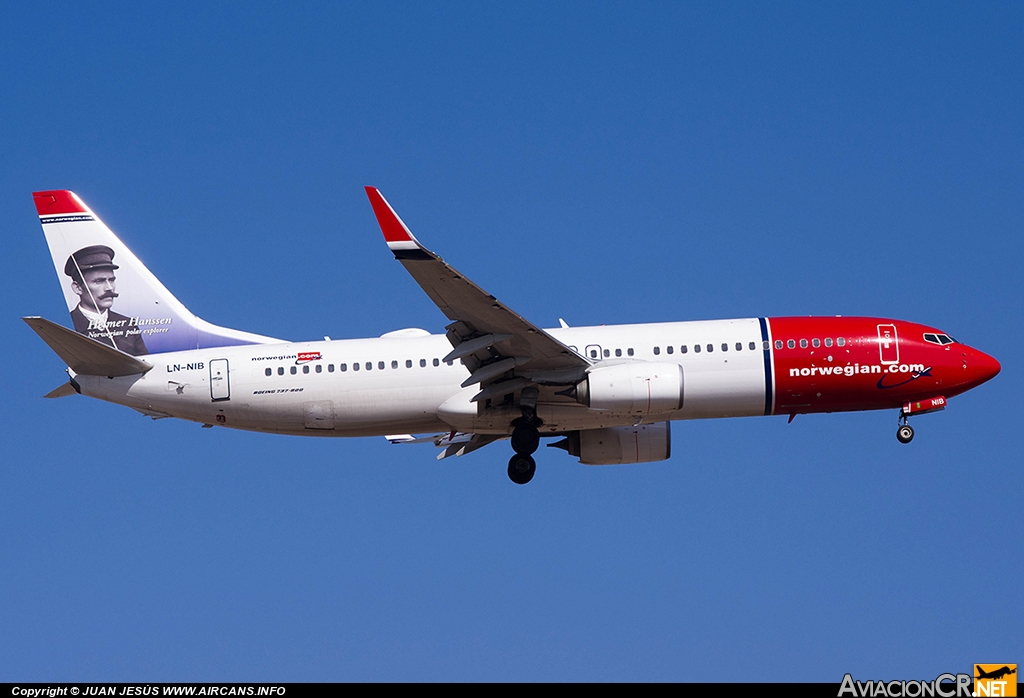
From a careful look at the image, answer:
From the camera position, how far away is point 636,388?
123 ft

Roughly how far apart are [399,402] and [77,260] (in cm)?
1110

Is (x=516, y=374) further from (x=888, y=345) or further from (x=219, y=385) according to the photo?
(x=888, y=345)

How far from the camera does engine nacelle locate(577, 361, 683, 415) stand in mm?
Answer: 37594

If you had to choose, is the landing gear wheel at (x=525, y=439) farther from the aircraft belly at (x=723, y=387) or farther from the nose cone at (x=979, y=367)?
the nose cone at (x=979, y=367)

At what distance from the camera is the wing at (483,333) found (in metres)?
33.5

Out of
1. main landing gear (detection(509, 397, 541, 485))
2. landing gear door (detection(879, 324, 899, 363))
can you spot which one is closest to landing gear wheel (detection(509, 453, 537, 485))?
main landing gear (detection(509, 397, 541, 485))

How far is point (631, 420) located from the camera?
3919 cm

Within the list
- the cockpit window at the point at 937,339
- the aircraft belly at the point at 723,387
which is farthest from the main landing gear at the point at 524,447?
the cockpit window at the point at 937,339

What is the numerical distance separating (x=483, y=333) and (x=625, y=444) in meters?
7.36

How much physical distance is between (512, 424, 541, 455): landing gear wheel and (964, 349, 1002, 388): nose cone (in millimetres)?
12937

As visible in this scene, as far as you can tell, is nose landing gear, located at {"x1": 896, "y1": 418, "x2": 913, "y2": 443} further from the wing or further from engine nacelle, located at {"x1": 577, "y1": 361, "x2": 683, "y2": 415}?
the wing

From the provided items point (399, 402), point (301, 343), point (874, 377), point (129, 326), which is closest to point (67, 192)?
point (129, 326)

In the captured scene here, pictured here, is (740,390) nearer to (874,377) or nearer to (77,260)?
(874,377)

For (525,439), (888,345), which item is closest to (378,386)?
(525,439)
